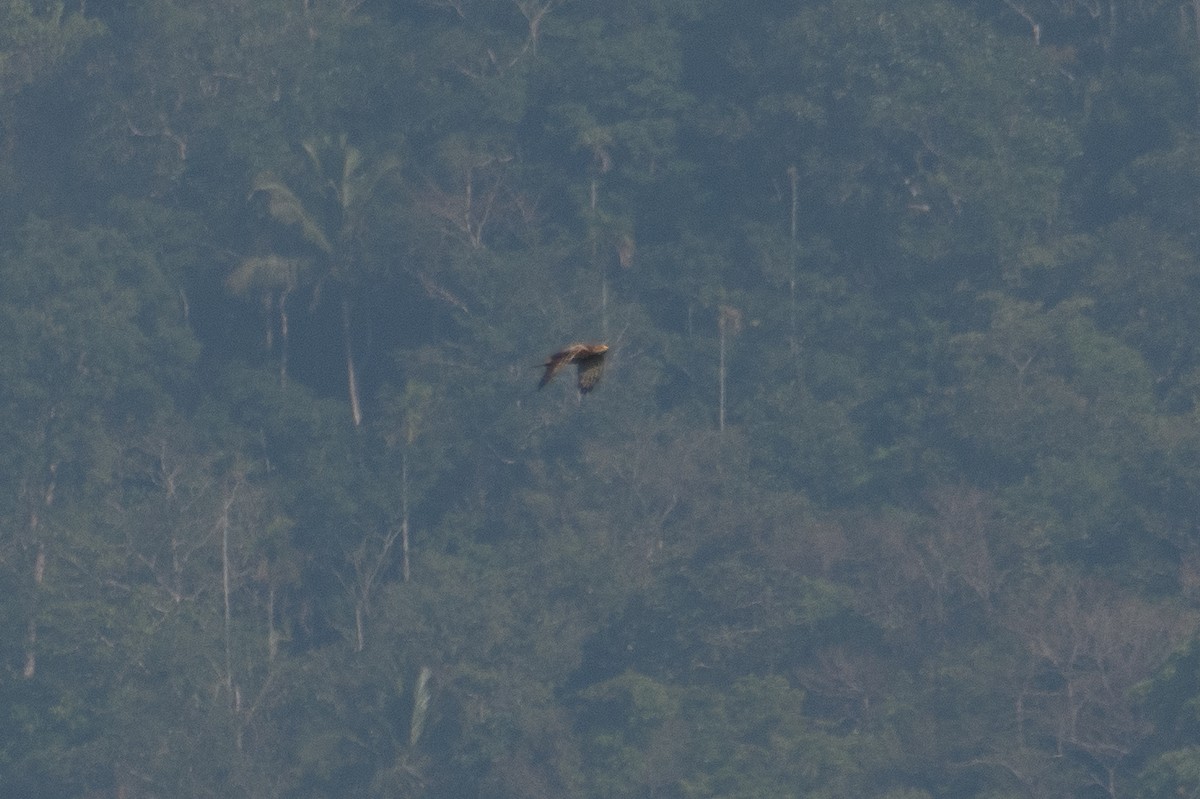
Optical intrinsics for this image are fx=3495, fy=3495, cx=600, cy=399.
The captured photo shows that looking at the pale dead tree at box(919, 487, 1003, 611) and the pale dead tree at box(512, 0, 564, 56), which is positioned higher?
the pale dead tree at box(512, 0, 564, 56)

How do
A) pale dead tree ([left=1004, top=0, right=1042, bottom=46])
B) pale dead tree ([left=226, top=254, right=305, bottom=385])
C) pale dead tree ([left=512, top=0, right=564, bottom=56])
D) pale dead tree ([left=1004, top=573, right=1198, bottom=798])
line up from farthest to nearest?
pale dead tree ([left=1004, top=0, right=1042, bottom=46]), pale dead tree ([left=512, top=0, right=564, bottom=56]), pale dead tree ([left=226, top=254, right=305, bottom=385]), pale dead tree ([left=1004, top=573, right=1198, bottom=798])

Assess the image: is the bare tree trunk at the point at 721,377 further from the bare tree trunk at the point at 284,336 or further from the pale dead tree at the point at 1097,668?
the pale dead tree at the point at 1097,668

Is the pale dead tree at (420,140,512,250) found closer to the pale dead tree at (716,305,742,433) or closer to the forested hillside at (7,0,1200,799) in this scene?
the forested hillside at (7,0,1200,799)

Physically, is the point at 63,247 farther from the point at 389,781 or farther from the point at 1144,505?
the point at 1144,505

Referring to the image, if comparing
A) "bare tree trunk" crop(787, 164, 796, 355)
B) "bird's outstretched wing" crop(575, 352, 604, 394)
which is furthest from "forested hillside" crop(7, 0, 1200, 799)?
"bird's outstretched wing" crop(575, 352, 604, 394)

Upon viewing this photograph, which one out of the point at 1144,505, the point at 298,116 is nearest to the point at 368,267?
the point at 298,116
